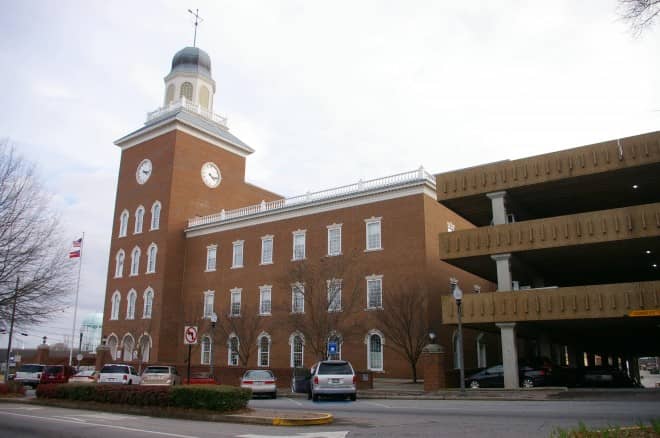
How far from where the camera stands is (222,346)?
49.4 meters

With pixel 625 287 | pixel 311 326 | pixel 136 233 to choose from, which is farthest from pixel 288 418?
pixel 136 233

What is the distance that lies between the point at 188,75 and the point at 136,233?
1693cm

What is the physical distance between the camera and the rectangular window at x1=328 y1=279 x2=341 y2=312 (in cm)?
3978

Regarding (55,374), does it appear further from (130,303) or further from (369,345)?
(369,345)

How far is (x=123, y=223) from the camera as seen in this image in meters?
59.2

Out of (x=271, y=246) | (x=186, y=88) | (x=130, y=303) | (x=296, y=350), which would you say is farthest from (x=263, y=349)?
(x=186, y=88)

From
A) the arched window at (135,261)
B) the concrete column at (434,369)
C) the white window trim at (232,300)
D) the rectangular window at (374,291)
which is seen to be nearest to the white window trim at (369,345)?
the rectangular window at (374,291)

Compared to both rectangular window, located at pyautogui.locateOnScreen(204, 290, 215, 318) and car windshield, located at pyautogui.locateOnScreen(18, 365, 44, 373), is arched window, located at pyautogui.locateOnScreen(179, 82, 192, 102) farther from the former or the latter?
car windshield, located at pyautogui.locateOnScreen(18, 365, 44, 373)

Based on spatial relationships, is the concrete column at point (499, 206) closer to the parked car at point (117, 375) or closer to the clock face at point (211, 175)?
the parked car at point (117, 375)

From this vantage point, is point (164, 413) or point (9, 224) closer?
point (164, 413)

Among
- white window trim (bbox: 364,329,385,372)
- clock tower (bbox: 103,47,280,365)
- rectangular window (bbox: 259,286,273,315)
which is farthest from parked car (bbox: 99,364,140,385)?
clock tower (bbox: 103,47,280,365)

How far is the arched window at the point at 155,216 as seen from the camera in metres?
54.8

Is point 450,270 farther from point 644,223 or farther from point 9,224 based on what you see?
point 9,224

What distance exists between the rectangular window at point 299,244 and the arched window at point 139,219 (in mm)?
18294
